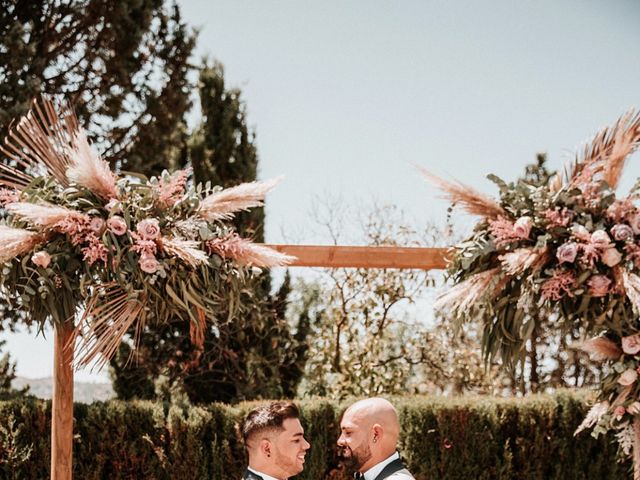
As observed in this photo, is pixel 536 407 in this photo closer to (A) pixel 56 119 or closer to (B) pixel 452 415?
(B) pixel 452 415

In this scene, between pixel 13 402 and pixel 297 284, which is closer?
pixel 13 402

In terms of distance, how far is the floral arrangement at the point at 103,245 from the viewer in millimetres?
3930

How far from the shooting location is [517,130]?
7.69 meters

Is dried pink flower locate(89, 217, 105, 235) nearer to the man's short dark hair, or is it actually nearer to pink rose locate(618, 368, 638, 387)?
the man's short dark hair

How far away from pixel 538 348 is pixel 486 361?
8.04 metres

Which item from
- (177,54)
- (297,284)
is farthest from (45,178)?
(177,54)

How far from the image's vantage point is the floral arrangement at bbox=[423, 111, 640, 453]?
3.84 meters

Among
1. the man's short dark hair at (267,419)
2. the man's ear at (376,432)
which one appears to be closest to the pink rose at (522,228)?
the man's ear at (376,432)

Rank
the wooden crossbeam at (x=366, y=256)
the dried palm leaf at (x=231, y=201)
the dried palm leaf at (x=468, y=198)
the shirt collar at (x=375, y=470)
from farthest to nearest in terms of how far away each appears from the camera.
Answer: the wooden crossbeam at (x=366, y=256) → the dried palm leaf at (x=231, y=201) → the dried palm leaf at (x=468, y=198) → the shirt collar at (x=375, y=470)

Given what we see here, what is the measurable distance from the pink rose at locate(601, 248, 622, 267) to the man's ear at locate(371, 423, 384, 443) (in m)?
1.32

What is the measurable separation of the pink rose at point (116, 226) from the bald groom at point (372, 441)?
1.39 m

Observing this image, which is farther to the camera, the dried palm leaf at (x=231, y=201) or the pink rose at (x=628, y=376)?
the dried palm leaf at (x=231, y=201)

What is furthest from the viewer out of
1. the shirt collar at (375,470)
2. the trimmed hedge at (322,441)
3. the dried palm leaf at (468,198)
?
the trimmed hedge at (322,441)

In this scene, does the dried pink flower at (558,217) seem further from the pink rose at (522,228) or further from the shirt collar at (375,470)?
the shirt collar at (375,470)
